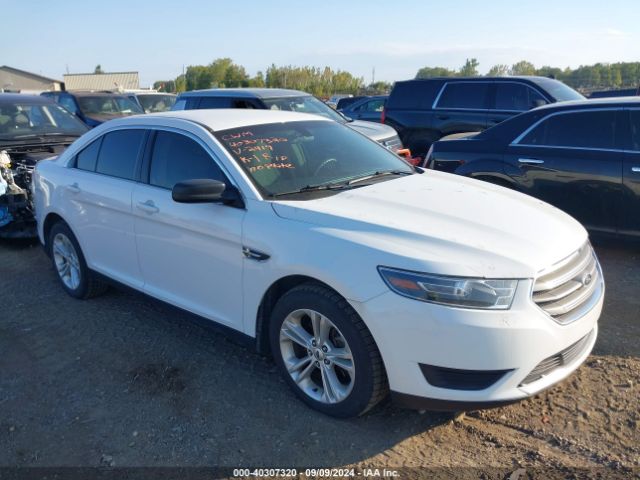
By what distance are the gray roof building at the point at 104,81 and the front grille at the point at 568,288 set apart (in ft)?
124

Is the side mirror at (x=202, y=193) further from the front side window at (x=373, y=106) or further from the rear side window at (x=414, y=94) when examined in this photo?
the front side window at (x=373, y=106)

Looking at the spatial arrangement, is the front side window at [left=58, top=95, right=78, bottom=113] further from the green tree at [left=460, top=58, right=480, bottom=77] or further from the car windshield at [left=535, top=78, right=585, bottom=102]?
the green tree at [left=460, top=58, right=480, bottom=77]

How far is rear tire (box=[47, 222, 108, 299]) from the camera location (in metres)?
4.88

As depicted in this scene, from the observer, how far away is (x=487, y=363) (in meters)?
2.61

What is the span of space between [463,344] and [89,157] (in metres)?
3.63

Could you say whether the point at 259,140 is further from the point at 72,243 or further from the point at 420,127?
the point at 420,127

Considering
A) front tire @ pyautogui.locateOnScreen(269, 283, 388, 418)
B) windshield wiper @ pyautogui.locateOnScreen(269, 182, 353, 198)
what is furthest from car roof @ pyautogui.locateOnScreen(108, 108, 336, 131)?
front tire @ pyautogui.locateOnScreen(269, 283, 388, 418)

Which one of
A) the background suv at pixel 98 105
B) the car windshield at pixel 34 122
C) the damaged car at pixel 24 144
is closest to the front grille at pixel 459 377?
the damaged car at pixel 24 144

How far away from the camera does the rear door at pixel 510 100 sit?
8.90 m

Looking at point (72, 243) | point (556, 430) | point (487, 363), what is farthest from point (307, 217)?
point (72, 243)

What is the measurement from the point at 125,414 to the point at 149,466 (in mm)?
538

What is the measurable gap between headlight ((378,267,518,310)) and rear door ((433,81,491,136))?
23.4ft

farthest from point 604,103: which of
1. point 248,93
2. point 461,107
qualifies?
point 248,93

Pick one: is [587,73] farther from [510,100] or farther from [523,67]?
[510,100]
